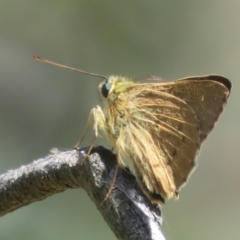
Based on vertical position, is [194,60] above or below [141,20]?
below

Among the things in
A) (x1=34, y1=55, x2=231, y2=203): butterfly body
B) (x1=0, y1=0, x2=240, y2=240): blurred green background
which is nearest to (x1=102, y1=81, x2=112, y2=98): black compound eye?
(x1=34, y1=55, x2=231, y2=203): butterfly body

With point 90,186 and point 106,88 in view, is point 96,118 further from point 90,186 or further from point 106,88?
point 90,186

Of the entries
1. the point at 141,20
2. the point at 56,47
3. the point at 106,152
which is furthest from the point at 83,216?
the point at 106,152

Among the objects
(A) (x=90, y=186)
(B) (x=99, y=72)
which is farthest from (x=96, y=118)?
(B) (x=99, y=72)

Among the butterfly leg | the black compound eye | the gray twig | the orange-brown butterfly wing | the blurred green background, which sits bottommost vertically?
the gray twig

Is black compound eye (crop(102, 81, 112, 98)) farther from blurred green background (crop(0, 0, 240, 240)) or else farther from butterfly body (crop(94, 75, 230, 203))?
blurred green background (crop(0, 0, 240, 240))

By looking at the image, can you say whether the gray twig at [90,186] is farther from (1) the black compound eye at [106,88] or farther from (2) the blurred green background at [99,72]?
(2) the blurred green background at [99,72]

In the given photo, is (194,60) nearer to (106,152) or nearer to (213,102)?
(213,102)

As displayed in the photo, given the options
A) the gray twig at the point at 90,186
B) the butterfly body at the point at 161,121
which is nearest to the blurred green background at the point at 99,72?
the butterfly body at the point at 161,121
